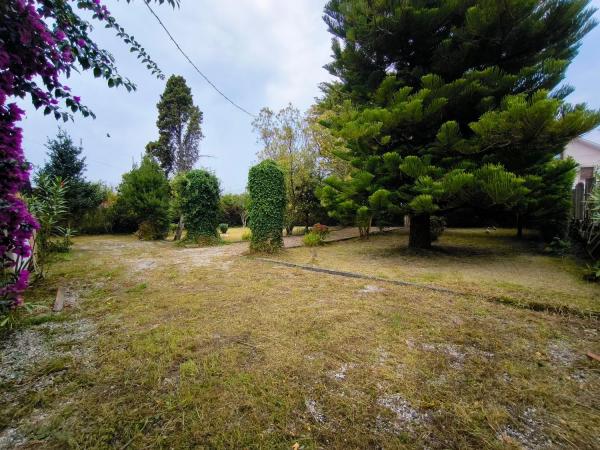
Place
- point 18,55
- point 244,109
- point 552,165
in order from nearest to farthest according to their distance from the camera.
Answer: point 18,55 → point 552,165 → point 244,109

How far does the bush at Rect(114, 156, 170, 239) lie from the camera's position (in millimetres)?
9422

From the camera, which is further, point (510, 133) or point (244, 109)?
point (244, 109)

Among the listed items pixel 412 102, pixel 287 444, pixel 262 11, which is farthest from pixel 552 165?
pixel 262 11

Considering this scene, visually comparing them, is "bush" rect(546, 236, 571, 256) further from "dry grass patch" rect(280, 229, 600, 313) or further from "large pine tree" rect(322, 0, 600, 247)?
"large pine tree" rect(322, 0, 600, 247)

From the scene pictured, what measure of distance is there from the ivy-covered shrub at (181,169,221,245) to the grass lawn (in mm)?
5198

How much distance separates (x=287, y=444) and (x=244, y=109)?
32.8 feet

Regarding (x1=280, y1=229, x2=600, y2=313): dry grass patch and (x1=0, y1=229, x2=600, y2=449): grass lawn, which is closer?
(x1=0, y1=229, x2=600, y2=449): grass lawn

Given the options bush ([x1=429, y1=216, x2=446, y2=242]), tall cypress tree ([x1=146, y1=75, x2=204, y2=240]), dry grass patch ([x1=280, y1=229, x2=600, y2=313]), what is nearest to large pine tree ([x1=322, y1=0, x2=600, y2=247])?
dry grass patch ([x1=280, y1=229, x2=600, y2=313])

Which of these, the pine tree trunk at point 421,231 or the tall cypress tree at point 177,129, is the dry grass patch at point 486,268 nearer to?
the pine tree trunk at point 421,231

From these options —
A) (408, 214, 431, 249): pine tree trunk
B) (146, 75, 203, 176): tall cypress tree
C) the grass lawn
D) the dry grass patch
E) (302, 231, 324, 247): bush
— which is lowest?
the grass lawn

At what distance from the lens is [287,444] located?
108 centimetres

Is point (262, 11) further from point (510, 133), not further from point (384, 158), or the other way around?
point (510, 133)

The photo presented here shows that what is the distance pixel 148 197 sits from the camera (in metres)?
9.41

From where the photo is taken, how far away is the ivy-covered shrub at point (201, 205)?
813 centimetres
